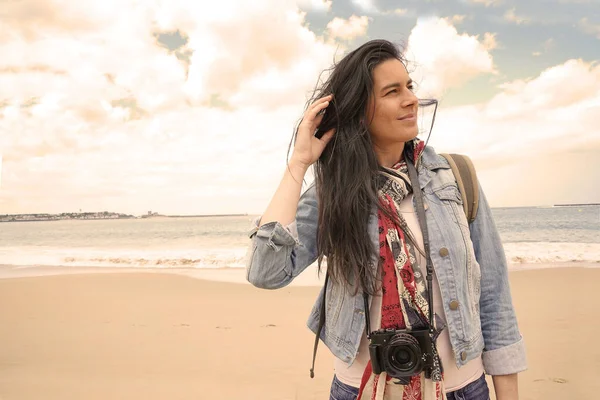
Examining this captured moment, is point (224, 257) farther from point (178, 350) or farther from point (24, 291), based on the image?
point (178, 350)

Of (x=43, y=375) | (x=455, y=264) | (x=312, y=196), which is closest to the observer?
(x=455, y=264)

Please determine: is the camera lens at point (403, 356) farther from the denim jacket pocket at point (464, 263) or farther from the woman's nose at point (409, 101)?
the woman's nose at point (409, 101)

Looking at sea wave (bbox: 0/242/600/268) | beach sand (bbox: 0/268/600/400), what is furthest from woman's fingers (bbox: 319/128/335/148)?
sea wave (bbox: 0/242/600/268)

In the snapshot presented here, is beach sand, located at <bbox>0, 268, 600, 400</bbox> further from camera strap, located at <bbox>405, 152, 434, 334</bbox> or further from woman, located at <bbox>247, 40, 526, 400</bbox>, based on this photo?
camera strap, located at <bbox>405, 152, 434, 334</bbox>

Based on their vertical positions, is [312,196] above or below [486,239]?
above

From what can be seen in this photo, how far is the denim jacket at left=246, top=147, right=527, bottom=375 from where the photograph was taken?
1357 mm

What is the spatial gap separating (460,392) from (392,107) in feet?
2.95

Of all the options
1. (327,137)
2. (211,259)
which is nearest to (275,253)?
(327,137)

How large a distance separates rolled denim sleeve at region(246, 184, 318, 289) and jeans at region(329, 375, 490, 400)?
38cm

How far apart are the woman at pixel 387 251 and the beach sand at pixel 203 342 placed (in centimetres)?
292

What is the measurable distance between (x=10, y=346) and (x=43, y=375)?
1.32 m

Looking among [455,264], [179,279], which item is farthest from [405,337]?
[179,279]

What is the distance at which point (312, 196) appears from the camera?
1.55 meters

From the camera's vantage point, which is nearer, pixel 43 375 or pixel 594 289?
pixel 43 375
